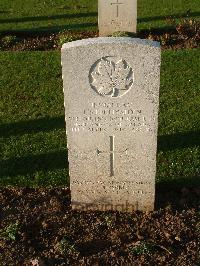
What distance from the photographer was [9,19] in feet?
41.1

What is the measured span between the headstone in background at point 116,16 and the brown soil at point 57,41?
1.34 ft

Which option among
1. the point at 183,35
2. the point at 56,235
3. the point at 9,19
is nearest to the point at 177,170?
the point at 56,235

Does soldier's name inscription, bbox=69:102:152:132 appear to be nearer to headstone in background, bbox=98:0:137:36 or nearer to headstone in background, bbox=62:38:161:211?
headstone in background, bbox=62:38:161:211

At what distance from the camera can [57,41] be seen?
10680mm

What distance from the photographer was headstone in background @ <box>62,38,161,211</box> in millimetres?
4219

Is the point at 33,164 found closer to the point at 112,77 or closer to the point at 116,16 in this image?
the point at 112,77

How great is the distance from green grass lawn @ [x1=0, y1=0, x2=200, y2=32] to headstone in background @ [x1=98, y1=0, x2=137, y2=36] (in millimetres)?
894

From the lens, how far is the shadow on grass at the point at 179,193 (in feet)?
17.6

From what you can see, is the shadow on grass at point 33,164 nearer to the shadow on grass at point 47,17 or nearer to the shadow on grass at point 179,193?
the shadow on grass at point 179,193

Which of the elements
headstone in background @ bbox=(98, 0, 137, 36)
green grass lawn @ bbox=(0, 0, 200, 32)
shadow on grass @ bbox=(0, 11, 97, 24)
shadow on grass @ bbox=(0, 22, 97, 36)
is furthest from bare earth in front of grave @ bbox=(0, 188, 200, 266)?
shadow on grass @ bbox=(0, 11, 97, 24)

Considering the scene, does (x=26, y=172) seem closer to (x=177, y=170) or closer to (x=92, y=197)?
(x=92, y=197)

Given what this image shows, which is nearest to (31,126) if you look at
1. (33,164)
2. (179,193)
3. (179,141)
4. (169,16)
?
(33,164)

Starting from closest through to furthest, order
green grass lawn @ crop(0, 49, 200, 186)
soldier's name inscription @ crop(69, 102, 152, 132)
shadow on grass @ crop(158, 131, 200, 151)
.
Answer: soldier's name inscription @ crop(69, 102, 152, 132), green grass lawn @ crop(0, 49, 200, 186), shadow on grass @ crop(158, 131, 200, 151)

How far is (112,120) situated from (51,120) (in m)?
2.92
